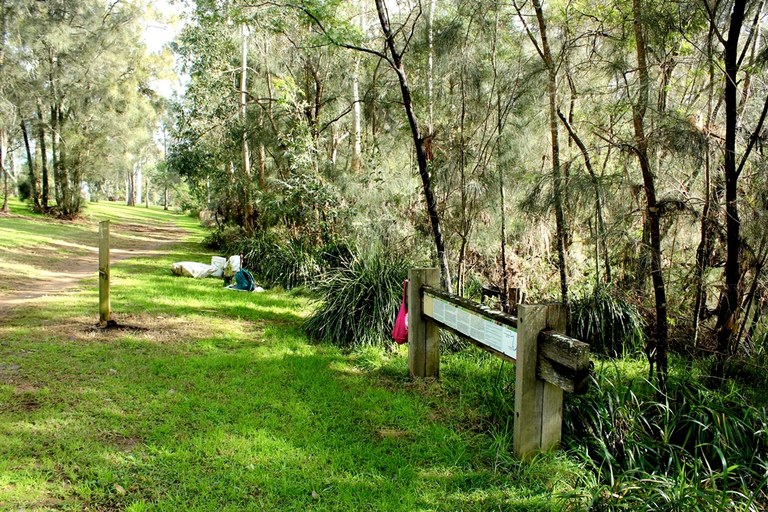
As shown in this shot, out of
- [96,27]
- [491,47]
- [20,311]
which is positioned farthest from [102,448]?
[96,27]

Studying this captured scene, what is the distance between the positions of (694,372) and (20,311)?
8120 millimetres

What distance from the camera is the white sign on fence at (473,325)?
3266 millimetres

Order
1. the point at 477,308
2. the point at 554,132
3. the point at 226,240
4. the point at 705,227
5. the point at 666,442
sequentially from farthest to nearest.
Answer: the point at 226,240, the point at 554,132, the point at 705,227, the point at 477,308, the point at 666,442

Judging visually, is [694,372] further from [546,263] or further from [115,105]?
[115,105]

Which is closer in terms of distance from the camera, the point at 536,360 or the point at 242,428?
the point at 536,360

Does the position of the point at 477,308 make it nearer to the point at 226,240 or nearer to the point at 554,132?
the point at 554,132

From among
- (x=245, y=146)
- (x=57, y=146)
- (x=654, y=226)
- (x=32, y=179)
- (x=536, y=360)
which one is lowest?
(x=536, y=360)

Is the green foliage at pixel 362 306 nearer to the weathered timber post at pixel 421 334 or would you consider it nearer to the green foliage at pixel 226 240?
the weathered timber post at pixel 421 334

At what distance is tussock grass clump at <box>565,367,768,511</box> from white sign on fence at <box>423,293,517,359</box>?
30.3 inches

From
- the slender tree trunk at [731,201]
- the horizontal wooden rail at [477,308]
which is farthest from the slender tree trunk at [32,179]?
the slender tree trunk at [731,201]

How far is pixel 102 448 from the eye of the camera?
10.3 ft

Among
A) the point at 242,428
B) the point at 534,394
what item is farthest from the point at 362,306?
the point at 534,394

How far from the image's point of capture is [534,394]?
3068 mm

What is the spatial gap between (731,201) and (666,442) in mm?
1901
